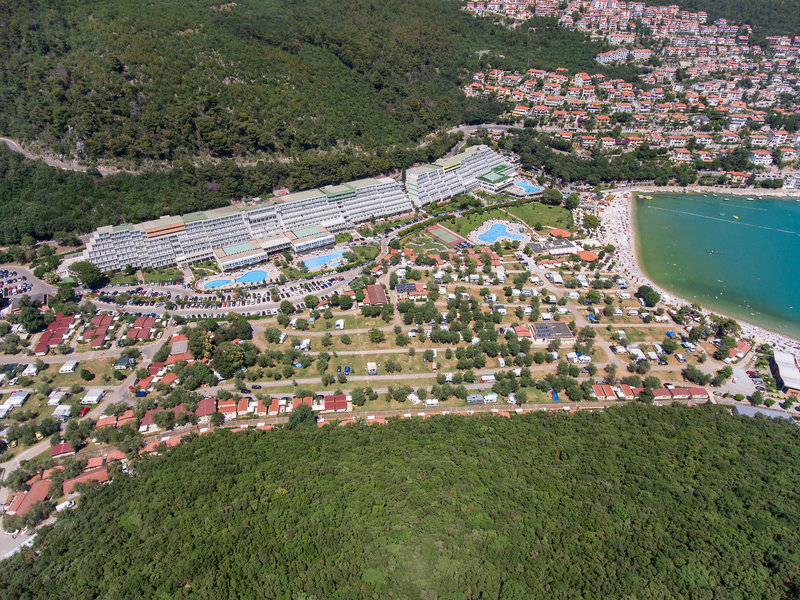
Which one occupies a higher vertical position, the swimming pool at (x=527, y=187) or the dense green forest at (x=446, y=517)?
the swimming pool at (x=527, y=187)

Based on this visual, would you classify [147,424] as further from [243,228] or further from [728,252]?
[728,252]

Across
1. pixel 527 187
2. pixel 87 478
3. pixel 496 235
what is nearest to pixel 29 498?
pixel 87 478

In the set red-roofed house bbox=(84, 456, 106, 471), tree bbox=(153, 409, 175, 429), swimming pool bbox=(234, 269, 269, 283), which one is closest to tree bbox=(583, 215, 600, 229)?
swimming pool bbox=(234, 269, 269, 283)

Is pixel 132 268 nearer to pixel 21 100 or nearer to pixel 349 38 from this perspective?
pixel 21 100

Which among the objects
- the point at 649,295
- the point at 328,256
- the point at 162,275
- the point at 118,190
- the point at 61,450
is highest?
the point at 118,190

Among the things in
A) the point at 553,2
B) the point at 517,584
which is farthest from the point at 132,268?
the point at 553,2

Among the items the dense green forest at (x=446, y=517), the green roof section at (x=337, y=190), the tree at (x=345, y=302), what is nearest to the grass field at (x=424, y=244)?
the green roof section at (x=337, y=190)

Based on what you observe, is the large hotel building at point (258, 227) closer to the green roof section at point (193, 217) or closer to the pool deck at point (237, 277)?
the green roof section at point (193, 217)
